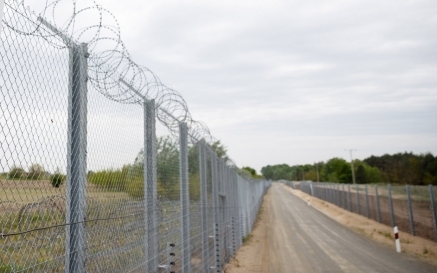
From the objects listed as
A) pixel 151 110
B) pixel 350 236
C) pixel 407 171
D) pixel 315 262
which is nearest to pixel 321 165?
pixel 407 171

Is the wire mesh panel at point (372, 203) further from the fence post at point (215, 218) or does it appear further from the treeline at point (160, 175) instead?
the treeline at point (160, 175)

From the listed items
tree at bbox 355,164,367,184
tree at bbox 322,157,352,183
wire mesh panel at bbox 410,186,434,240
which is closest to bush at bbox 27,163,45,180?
wire mesh panel at bbox 410,186,434,240

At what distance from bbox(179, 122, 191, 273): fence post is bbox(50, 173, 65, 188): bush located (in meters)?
2.88

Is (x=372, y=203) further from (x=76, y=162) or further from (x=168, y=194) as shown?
(x=76, y=162)

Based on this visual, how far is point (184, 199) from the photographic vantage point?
5.56 m

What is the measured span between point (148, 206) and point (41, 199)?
6.04 ft

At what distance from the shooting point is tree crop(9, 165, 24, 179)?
1.98 meters

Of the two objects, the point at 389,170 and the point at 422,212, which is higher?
the point at 389,170

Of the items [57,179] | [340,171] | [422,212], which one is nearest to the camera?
[57,179]

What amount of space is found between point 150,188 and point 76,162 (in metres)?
1.49

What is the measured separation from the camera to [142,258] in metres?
3.80

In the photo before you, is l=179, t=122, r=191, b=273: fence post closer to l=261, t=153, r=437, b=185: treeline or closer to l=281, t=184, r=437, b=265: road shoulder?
l=281, t=184, r=437, b=265: road shoulder

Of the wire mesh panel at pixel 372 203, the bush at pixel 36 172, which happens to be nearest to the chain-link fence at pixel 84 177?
the bush at pixel 36 172

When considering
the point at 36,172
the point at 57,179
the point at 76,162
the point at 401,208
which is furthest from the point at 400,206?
the point at 36,172
